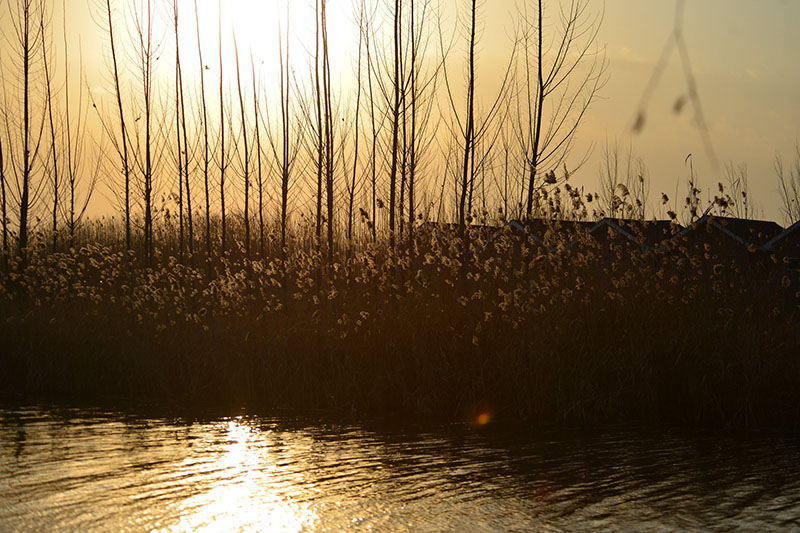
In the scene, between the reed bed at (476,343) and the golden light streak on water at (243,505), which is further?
the reed bed at (476,343)

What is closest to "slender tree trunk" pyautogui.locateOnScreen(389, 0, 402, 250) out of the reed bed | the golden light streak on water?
the reed bed

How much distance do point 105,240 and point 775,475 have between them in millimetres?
23812

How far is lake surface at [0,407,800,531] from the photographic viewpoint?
15.7 feet

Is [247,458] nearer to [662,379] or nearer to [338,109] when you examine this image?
[662,379]

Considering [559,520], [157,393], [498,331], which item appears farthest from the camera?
[157,393]

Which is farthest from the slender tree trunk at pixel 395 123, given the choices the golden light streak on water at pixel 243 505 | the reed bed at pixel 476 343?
the golden light streak on water at pixel 243 505

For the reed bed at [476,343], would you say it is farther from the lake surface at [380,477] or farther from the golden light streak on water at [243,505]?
the golden light streak on water at [243,505]

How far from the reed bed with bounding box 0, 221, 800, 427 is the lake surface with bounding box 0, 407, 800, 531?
0.58 meters

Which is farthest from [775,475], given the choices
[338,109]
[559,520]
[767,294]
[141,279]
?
[141,279]

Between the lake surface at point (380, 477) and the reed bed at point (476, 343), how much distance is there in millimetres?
584

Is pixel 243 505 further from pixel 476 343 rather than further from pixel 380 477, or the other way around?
pixel 476 343

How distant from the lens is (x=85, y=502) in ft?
16.7

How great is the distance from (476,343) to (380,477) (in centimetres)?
290

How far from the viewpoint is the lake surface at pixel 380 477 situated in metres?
4.79
